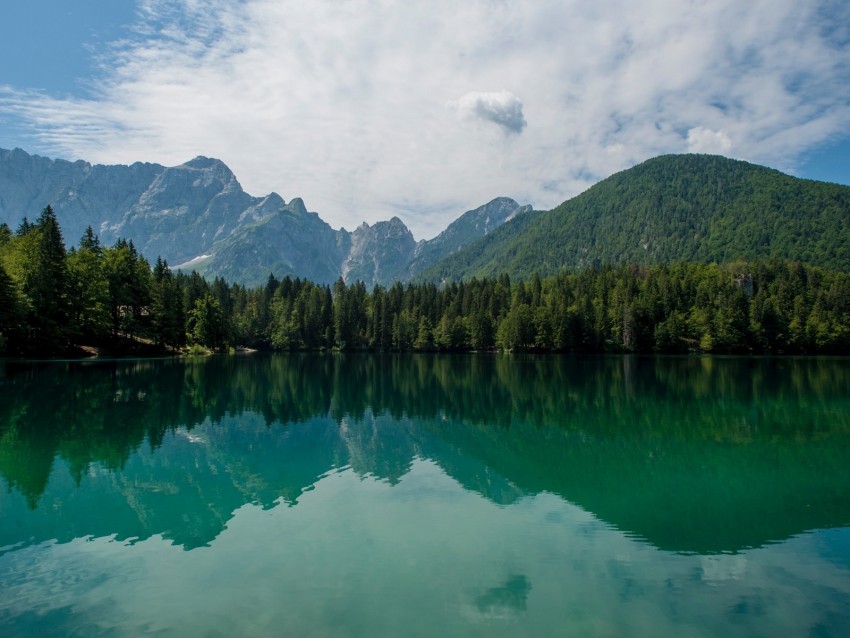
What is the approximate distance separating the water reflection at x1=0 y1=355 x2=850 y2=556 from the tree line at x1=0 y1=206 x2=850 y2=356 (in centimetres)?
3250

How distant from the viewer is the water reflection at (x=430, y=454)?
14938 millimetres

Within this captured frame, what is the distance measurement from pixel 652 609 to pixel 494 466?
11541 mm

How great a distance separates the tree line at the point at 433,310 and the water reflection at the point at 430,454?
107 ft

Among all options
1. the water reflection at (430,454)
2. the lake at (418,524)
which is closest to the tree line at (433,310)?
the water reflection at (430,454)

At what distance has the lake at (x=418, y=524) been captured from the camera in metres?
9.77

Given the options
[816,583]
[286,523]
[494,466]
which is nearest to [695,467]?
[494,466]

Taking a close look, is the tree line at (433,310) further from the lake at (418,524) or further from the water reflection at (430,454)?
the lake at (418,524)

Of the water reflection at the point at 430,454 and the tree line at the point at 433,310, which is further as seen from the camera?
the tree line at the point at 433,310

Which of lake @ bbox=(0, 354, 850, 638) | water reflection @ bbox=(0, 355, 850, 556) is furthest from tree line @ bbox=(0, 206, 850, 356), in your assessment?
lake @ bbox=(0, 354, 850, 638)

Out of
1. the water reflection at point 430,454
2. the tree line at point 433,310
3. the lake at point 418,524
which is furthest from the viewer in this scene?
the tree line at point 433,310

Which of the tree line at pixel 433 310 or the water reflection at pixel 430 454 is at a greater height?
the tree line at pixel 433 310

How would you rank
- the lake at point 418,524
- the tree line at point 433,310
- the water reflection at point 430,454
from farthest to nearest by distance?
the tree line at point 433,310
the water reflection at point 430,454
the lake at point 418,524

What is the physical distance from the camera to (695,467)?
21.2 meters

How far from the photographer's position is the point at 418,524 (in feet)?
48.5
